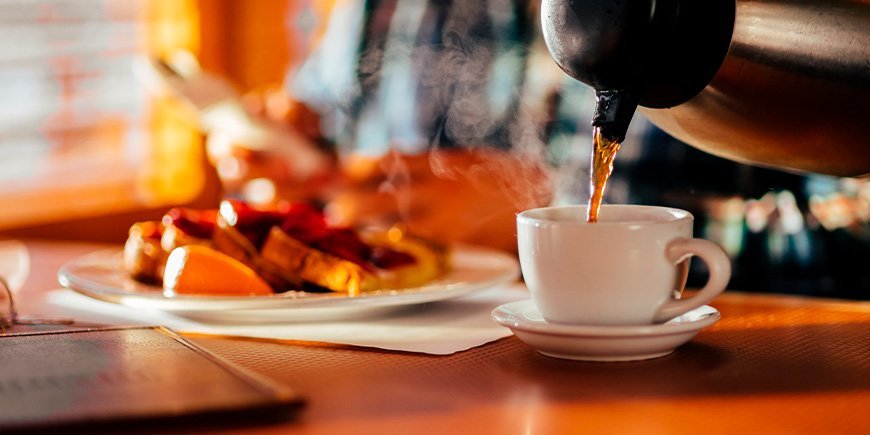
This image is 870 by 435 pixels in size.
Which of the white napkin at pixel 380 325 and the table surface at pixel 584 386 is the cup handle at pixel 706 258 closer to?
the table surface at pixel 584 386

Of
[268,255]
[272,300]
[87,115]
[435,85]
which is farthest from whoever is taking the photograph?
[87,115]

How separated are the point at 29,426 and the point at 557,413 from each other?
26cm

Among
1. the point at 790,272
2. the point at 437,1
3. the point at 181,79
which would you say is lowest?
the point at 790,272

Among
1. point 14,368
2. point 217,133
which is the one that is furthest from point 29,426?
point 217,133

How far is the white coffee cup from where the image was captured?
2.09 feet

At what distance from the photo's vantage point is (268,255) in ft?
2.89

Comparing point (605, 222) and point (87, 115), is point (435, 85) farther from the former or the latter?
point (605, 222)

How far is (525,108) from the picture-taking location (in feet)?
5.97

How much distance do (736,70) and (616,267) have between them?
0.15 meters

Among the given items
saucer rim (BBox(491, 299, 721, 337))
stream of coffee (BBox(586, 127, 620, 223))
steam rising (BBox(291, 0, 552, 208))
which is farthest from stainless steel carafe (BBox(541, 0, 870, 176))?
steam rising (BBox(291, 0, 552, 208))

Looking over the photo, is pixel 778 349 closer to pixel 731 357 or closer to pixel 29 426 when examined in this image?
pixel 731 357

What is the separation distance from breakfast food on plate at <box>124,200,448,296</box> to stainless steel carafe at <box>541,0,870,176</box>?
280 millimetres

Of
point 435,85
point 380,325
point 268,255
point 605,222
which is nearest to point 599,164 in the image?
point 605,222

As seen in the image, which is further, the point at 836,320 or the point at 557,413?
the point at 836,320
